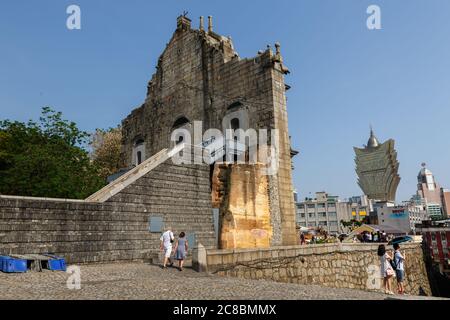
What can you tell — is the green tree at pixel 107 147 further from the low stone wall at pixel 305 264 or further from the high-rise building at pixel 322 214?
the high-rise building at pixel 322 214

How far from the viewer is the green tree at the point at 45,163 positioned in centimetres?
1831

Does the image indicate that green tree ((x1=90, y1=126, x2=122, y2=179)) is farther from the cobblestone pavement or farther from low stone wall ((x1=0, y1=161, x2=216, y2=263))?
the cobblestone pavement

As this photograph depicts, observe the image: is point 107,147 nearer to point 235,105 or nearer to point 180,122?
point 180,122

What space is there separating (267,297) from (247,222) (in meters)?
9.30

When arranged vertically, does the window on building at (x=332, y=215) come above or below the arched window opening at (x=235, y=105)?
below

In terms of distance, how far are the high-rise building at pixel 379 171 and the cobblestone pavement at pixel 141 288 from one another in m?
145

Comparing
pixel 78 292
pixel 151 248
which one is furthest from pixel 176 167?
pixel 78 292

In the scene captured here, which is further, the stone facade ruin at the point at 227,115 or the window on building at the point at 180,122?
the window on building at the point at 180,122

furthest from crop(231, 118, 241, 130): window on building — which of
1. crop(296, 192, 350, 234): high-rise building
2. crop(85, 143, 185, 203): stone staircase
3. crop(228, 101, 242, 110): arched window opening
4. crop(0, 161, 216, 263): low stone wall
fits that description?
crop(296, 192, 350, 234): high-rise building

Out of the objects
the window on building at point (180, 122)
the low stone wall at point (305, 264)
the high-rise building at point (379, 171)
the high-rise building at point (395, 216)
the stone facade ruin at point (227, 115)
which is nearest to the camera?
the low stone wall at point (305, 264)

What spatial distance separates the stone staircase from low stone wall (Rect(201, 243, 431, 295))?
14.5ft

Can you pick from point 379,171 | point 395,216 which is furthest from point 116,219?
point 379,171

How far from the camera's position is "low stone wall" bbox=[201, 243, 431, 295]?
11750 mm

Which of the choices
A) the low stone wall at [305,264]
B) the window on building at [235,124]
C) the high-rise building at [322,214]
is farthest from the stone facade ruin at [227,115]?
the high-rise building at [322,214]
